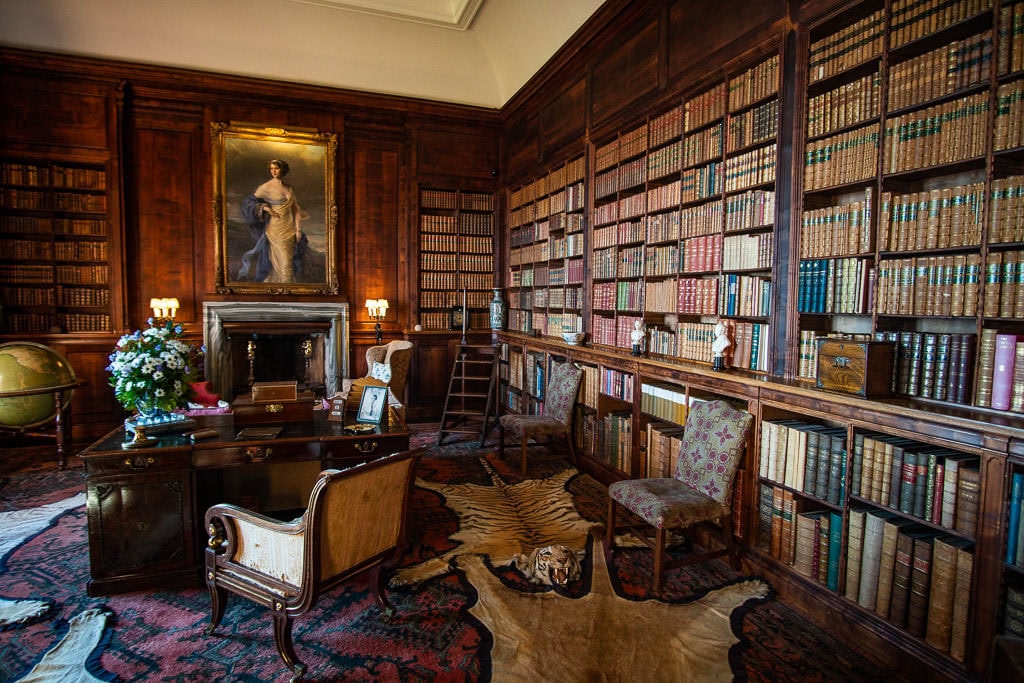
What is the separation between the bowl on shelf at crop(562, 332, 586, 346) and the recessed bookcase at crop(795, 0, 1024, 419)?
7.79 feet

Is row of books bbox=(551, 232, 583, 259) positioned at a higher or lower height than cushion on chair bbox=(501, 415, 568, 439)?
higher

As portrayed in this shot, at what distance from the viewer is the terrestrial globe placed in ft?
16.2

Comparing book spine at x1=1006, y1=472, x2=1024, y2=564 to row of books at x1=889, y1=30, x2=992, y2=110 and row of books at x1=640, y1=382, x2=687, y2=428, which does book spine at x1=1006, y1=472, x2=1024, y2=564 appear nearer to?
row of books at x1=889, y1=30, x2=992, y2=110

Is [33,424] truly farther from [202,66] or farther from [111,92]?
[202,66]

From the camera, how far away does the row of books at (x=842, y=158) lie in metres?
2.62

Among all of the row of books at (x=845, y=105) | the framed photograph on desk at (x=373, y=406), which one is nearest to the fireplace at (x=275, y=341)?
the framed photograph on desk at (x=373, y=406)

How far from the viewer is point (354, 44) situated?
23.0 ft

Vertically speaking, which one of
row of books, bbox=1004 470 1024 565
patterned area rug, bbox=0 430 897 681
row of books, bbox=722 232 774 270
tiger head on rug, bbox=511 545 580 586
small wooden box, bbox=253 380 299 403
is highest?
row of books, bbox=722 232 774 270

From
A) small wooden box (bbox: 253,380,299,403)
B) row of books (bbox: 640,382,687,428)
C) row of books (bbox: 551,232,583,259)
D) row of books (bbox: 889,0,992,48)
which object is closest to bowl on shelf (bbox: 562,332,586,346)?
row of books (bbox: 551,232,583,259)

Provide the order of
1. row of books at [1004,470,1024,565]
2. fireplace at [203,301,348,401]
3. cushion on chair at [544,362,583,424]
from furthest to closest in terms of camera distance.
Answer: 1. fireplace at [203,301,348,401]
2. cushion on chair at [544,362,583,424]
3. row of books at [1004,470,1024,565]

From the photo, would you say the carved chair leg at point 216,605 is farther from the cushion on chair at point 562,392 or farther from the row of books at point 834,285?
the row of books at point 834,285

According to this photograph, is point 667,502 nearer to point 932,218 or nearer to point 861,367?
point 861,367

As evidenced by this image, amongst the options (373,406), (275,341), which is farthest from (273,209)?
(373,406)

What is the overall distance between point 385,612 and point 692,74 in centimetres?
393
